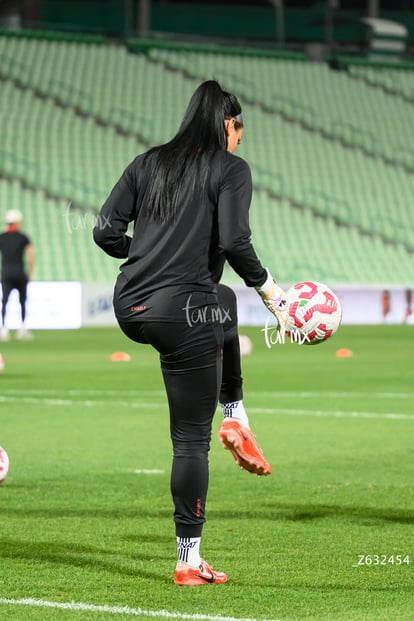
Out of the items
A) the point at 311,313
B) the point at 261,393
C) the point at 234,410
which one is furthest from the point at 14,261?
the point at 311,313

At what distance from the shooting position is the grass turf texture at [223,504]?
5.00m

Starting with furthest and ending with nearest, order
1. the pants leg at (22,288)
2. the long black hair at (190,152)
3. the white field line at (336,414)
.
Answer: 1. the pants leg at (22,288)
2. the white field line at (336,414)
3. the long black hair at (190,152)

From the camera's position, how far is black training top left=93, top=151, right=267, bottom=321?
197 inches

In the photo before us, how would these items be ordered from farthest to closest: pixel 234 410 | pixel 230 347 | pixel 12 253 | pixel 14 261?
pixel 12 253
pixel 14 261
pixel 234 410
pixel 230 347

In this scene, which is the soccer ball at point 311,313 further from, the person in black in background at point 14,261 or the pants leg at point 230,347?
the person in black in background at point 14,261

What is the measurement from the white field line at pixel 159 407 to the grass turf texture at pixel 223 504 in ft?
0.10

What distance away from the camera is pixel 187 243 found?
5105mm

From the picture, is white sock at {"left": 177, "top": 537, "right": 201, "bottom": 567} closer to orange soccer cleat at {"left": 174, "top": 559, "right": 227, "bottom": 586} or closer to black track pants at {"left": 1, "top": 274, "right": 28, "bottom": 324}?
orange soccer cleat at {"left": 174, "top": 559, "right": 227, "bottom": 586}

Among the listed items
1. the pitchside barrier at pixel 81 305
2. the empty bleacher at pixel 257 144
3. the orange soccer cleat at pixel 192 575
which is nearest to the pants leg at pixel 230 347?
the orange soccer cleat at pixel 192 575

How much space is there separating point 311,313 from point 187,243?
2.86 ft

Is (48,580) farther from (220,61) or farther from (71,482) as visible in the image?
(220,61)

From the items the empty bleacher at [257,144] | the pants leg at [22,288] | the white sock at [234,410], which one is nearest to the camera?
the white sock at [234,410]

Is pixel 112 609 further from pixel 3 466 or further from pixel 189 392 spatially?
pixel 3 466

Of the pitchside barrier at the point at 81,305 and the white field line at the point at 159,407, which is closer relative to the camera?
the white field line at the point at 159,407
